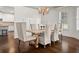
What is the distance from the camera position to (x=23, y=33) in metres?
2.50

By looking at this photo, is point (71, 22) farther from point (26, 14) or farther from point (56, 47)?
point (26, 14)

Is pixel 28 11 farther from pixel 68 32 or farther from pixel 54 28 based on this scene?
pixel 68 32

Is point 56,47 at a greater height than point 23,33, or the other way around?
point 23,33

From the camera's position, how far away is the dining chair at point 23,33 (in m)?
2.47

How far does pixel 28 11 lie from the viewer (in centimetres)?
241

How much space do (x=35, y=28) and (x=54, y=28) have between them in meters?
0.46

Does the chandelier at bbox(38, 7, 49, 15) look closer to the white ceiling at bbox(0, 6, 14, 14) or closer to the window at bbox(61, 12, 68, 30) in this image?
the window at bbox(61, 12, 68, 30)

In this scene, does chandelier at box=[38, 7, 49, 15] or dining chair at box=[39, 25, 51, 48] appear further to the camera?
dining chair at box=[39, 25, 51, 48]

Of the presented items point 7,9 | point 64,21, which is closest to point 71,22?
point 64,21

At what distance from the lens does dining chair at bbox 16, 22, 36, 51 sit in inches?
97.2

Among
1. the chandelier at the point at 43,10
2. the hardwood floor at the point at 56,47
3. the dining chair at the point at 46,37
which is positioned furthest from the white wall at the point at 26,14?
the hardwood floor at the point at 56,47

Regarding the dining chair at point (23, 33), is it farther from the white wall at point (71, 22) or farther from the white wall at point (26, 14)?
the white wall at point (71, 22)

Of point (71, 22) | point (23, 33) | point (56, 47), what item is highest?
point (71, 22)

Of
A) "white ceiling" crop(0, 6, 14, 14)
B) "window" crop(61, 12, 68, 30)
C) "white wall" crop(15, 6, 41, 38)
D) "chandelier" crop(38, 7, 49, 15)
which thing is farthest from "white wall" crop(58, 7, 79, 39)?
"white ceiling" crop(0, 6, 14, 14)
